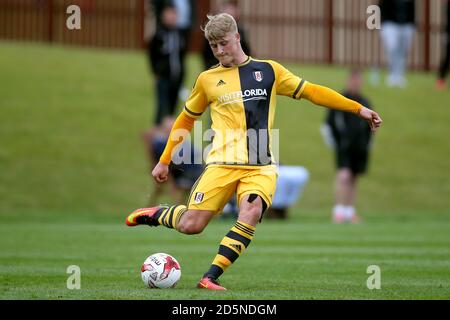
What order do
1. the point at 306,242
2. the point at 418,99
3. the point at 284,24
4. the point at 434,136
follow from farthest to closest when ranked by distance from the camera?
the point at 284,24, the point at 418,99, the point at 434,136, the point at 306,242

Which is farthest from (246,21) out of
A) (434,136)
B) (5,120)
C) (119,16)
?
(5,120)

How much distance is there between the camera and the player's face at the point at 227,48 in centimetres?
1015

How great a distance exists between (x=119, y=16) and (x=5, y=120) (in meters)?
6.72

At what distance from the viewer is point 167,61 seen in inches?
914

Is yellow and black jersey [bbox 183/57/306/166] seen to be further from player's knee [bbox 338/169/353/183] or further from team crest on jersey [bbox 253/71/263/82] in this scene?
player's knee [bbox 338/169/353/183]

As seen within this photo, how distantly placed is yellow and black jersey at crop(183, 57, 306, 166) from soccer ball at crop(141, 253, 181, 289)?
102 centimetres

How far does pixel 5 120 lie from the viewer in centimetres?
2634

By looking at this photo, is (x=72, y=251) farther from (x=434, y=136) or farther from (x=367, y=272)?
(x=434, y=136)

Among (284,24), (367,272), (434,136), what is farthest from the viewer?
(284,24)

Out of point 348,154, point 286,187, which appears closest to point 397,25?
point 348,154

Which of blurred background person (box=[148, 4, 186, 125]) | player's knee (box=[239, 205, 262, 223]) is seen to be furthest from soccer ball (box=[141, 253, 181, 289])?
blurred background person (box=[148, 4, 186, 125])

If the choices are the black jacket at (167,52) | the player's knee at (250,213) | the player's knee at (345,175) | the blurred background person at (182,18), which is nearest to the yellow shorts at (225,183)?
the player's knee at (250,213)

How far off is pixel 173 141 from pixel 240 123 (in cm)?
82

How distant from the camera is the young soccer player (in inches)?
399
